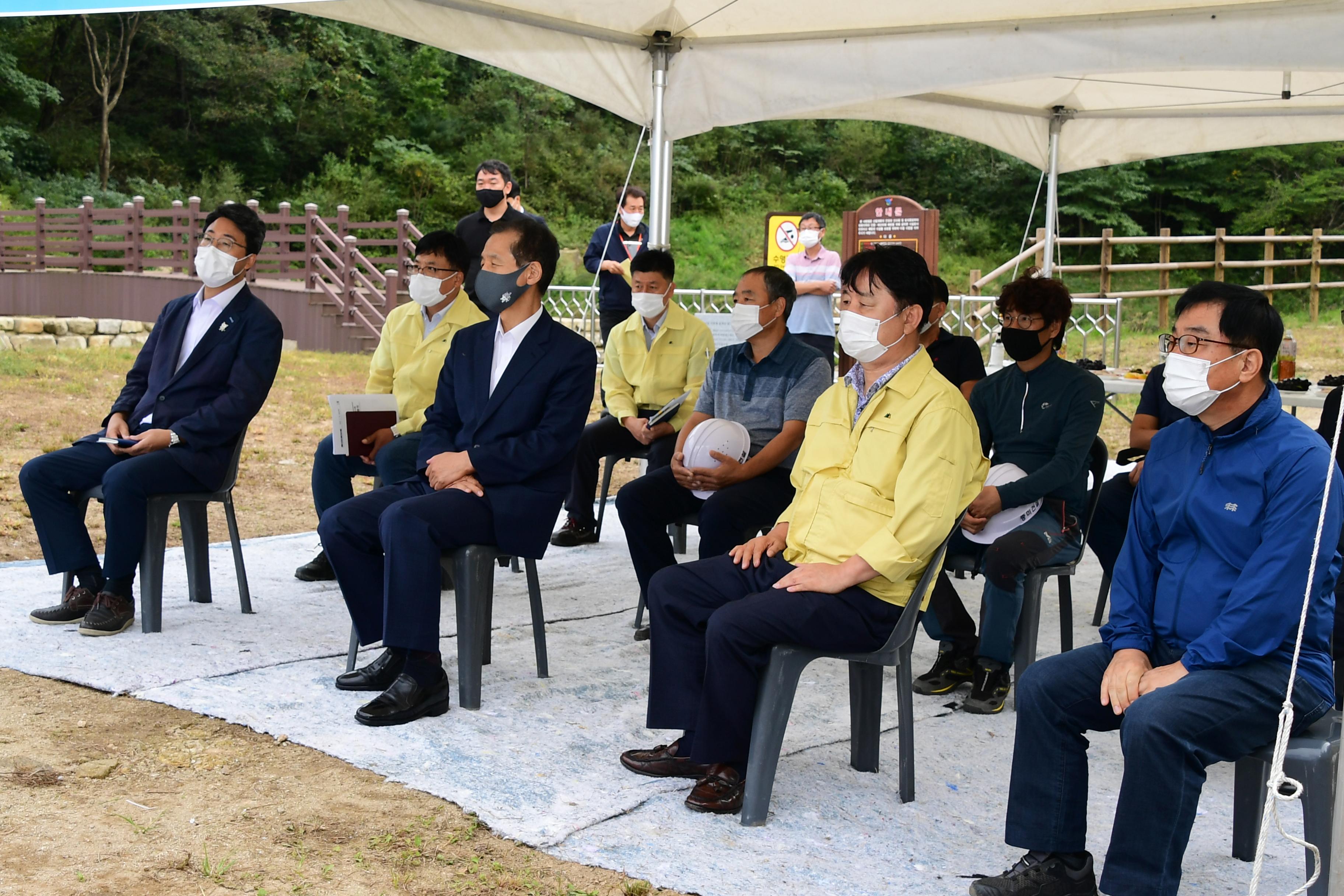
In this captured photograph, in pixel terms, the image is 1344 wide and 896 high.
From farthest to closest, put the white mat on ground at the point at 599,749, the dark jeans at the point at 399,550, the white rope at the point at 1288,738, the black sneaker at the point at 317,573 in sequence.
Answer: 1. the black sneaker at the point at 317,573
2. the dark jeans at the point at 399,550
3. the white mat on ground at the point at 599,749
4. the white rope at the point at 1288,738

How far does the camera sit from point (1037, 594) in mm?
3922

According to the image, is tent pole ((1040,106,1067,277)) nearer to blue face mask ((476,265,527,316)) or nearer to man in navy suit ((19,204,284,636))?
blue face mask ((476,265,527,316))

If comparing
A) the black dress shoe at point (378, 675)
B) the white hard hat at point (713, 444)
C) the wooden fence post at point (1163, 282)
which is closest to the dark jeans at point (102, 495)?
the black dress shoe at point (378, 675)

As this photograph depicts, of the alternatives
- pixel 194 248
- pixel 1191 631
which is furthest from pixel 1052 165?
pixel 194 248

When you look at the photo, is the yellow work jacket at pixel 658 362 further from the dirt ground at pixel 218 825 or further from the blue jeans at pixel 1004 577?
the dirt ground at pixel 218 825

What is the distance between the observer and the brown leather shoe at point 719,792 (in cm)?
303

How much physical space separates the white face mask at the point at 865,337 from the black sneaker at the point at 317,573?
113 inches

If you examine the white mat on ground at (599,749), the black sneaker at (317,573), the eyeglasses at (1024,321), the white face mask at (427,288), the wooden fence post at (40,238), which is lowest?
the white mat on ground at (599,749)

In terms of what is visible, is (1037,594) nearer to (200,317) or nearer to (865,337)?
(865,337)

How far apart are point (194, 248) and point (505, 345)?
55.1 feet

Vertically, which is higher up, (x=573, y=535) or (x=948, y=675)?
(x=573, y=535)

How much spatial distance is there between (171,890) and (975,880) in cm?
168

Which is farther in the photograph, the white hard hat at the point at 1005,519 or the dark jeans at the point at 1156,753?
the white hard hat at the point at 1005,519

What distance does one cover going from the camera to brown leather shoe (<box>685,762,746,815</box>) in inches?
119
